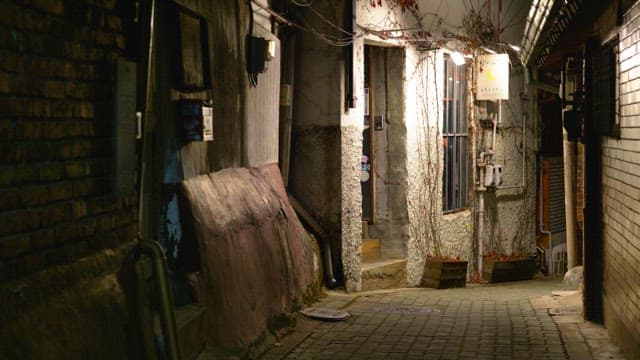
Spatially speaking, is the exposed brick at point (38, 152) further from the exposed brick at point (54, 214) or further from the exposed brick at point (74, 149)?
the exposed brick at point (54, 214)

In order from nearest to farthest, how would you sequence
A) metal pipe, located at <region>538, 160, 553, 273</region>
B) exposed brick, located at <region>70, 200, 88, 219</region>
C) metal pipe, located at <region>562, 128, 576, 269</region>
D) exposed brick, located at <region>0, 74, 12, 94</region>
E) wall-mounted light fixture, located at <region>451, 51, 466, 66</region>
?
Answer: exposed brick, located at <region>0, 74, 12, 94</region> → exposed brick, located at <region>70, 200, 88, 219</region> → metal pipe, located at <region>562, 128, 576, 269</region> → wall-mounted light fixture, located at <region>451, 51, 466, 66</region> → metal pipe, located at <region>538, 160, 553, 273</region>

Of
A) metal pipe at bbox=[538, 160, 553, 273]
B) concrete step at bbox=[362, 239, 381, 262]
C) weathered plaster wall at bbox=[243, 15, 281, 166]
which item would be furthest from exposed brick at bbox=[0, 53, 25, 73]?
metal pipe at bbox=[538, 160, 553, 273]

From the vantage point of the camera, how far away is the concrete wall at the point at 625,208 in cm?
853

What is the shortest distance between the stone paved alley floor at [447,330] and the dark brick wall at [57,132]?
159 inches

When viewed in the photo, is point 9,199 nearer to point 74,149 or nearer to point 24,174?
point 24,174

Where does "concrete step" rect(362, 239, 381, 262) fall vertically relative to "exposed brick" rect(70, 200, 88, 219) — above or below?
below

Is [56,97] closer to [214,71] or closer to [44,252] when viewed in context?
[44,252]

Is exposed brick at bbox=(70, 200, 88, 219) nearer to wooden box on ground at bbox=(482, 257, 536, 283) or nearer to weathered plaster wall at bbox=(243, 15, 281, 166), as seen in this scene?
weathered plaster wall at bbox=(243, 15, 281, 166)

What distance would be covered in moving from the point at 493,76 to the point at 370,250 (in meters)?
4.96

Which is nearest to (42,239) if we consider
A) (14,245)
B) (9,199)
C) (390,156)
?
(14,245)

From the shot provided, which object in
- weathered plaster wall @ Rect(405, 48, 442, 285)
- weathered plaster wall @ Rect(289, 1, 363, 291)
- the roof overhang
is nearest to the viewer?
the roof overhang

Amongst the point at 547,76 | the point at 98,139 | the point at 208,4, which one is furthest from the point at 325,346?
the point at 547,76

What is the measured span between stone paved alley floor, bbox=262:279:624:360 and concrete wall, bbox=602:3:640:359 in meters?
0.48

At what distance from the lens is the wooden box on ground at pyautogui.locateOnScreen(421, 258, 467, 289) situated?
16547 millimetres
